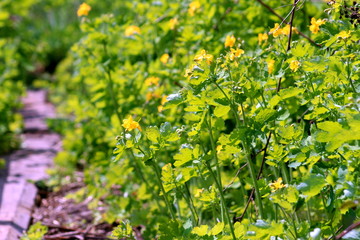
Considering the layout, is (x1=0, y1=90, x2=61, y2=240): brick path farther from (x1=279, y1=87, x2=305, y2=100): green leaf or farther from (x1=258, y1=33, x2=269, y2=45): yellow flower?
(x1=279, y1=87, x2=305, y2=100): green leaf

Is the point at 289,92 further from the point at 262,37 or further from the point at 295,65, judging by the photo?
the point at 262,37

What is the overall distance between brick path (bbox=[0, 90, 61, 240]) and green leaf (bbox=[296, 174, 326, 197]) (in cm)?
187

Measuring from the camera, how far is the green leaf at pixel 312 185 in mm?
1656

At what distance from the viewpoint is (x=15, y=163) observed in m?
4.77

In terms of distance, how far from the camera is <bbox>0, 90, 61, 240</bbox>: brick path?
333cm

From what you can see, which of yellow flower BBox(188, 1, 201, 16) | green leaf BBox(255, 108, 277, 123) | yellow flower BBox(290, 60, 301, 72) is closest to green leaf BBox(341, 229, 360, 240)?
green leaf BBox(255, 108, 277, 123)

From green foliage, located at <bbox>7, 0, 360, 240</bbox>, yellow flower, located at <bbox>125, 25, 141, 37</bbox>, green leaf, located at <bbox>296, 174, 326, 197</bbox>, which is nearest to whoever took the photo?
green leaf, located at <bbox>296, 174, 326, 197</bbox>

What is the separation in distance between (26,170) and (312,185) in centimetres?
335

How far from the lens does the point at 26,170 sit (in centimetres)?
459

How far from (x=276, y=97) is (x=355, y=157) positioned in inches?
14.4

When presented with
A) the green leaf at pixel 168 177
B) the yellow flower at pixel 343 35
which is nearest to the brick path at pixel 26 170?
the green leaf at pixel 168 177

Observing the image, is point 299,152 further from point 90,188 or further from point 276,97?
point 90,188

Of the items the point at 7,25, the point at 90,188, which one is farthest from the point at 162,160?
the point at 7,25

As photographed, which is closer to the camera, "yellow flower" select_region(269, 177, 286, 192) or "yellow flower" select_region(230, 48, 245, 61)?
"yellow flower" select_region(269, 177, 286, 192)
